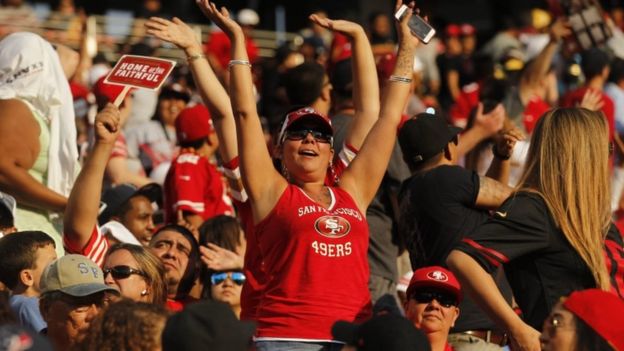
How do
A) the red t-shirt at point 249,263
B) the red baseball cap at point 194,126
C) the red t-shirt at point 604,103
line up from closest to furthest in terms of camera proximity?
the red t-shirt at point 249,263, the red baseball cap at point 194,126, the red t-shirt at point 604,103

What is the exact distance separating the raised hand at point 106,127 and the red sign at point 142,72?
37 centimetres

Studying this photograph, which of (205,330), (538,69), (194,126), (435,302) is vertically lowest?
(538,69)

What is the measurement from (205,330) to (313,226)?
1.50 metres

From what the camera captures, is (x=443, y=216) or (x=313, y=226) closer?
(x=313, y=226)

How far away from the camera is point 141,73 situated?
6.84 m

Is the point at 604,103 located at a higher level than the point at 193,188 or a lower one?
higher

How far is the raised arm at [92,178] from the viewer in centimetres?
638

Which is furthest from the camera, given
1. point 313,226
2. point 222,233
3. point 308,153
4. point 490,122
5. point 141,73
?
point 490,122

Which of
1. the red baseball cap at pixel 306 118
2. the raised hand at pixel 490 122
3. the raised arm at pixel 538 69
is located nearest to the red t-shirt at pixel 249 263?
the red baseball cap at pixel 306 118

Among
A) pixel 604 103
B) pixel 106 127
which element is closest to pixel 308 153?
pixel 106 127

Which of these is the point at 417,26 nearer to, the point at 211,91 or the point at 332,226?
the point at 211,91

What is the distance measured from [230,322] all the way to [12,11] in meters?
16.5

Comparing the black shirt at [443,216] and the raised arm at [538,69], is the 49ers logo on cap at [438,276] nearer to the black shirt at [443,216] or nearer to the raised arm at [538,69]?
the black shirt at [443,216]

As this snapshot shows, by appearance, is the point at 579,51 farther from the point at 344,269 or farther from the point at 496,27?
the point at 496,27
